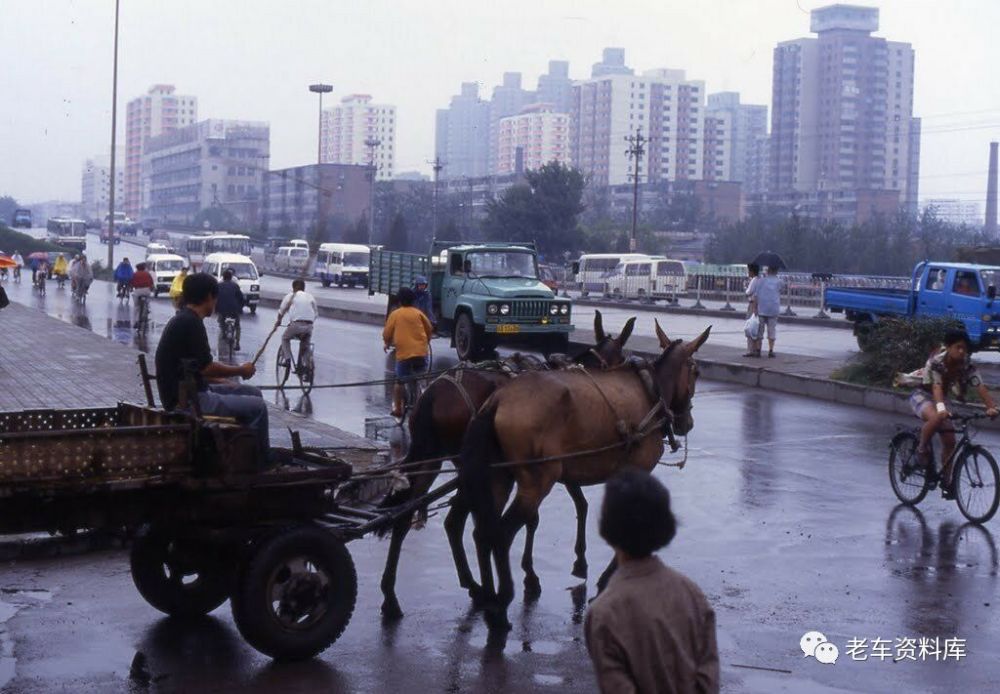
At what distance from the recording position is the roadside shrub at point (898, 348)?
20.2 m

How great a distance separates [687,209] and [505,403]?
400 feet

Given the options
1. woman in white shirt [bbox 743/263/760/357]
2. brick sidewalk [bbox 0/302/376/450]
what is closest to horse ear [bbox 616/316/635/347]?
brick sidewalk [bbox 0/302/376/450]

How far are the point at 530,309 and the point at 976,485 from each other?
15.3m

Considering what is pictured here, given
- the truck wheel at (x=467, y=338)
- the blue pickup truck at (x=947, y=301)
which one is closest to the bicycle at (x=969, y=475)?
the blue pickup truck at (x=947, y=301)

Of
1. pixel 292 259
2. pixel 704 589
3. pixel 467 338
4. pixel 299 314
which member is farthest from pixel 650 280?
pixel 704 589

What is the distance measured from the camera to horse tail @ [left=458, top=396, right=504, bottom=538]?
25.9ft

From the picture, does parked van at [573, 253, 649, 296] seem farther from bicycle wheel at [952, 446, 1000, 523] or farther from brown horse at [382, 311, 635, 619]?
brown horse at [382, 311, 635, 619]

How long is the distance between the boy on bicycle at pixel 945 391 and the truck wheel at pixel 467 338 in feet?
49.3

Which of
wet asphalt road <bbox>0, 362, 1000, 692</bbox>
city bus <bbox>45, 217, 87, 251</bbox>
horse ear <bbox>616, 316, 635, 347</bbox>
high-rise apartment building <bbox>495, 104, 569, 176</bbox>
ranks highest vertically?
high-rise apartment building <bbox>495, 104, 569, 176</bbox>

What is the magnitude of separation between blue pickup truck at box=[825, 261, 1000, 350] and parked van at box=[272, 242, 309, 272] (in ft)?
177

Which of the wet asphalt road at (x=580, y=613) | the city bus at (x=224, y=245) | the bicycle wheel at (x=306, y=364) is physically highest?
the city bus at (x=224, y=245)

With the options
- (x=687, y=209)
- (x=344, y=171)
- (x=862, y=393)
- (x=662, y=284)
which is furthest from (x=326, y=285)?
(x=687, y=209)

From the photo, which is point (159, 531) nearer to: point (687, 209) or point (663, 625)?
point (663, 625)

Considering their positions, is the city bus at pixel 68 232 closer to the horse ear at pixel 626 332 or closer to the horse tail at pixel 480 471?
the horse ear at pixel 626 332
